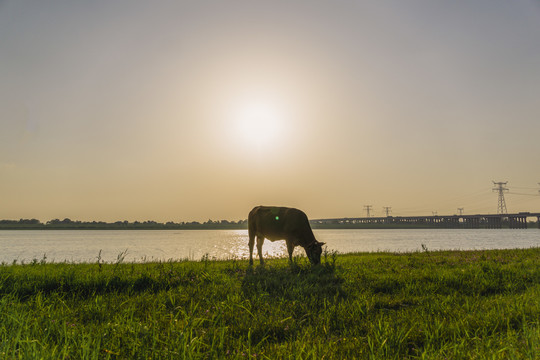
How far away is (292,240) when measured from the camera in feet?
45.6

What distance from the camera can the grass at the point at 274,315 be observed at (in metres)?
3.78

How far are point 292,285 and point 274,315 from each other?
93.5 inches

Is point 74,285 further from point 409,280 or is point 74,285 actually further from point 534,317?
point 534,317

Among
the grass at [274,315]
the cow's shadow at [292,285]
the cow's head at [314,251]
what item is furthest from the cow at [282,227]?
the cow's shadow at [292,285]

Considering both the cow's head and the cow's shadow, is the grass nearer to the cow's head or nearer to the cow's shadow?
the cow's shadow

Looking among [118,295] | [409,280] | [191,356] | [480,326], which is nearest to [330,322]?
[480,326]

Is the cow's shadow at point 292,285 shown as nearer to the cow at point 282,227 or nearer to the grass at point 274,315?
the grass at point 274,315

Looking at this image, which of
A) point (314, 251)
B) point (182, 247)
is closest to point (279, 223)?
point (314, 251)

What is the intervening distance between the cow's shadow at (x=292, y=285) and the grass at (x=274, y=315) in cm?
3

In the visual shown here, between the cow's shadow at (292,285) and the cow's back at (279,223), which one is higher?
the cow's back at (279,223)

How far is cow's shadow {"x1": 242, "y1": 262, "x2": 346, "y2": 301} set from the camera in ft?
23.3

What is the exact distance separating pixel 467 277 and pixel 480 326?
4.72 metres

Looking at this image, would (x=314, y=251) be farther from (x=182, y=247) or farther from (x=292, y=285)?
(x=182, y=247)

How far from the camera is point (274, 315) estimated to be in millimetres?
5527
